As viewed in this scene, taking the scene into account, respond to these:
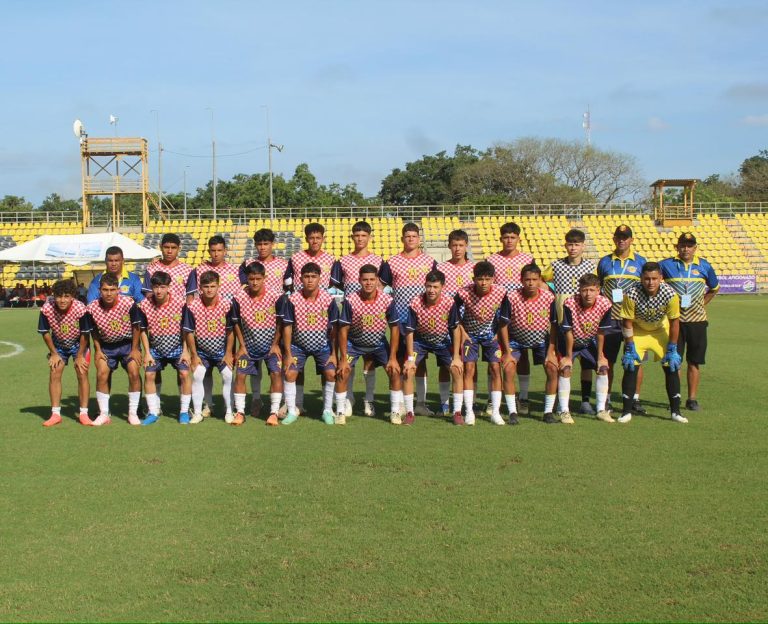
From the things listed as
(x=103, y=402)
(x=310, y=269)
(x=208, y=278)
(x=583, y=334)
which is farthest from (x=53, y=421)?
(x=583, y=334)

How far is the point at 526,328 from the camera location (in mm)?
9586

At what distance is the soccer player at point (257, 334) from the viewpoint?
9.53 meters

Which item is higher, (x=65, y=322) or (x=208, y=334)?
(x=65, y=322)

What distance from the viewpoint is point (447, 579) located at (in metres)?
4.69

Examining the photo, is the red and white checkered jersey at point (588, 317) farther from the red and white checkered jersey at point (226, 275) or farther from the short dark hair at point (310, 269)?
the red and white checkered jersey at point (226, 275)

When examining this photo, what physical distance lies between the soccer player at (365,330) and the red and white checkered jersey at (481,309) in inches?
30.4

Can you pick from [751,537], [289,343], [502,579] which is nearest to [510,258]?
[289,343]

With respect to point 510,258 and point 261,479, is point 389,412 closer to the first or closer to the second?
point 510,258

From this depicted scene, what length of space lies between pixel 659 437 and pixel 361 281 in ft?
11.3

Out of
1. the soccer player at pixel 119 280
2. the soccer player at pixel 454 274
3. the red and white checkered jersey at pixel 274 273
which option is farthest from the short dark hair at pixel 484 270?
the soccer player at pixel 119 280

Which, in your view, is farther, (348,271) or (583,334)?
(348,271)

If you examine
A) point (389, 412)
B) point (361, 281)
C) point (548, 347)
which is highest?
point (361, 281)

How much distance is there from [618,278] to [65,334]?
20.3ft

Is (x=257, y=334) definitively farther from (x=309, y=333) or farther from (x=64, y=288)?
(x=64, y=288)
